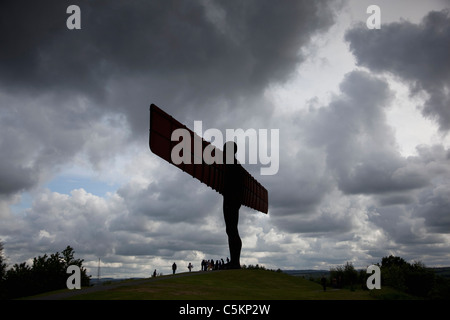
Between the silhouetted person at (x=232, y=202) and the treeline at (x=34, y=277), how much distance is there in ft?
61.6

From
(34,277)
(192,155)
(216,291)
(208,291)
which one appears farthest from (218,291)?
(34,277)

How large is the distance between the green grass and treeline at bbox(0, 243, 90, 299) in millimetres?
20158

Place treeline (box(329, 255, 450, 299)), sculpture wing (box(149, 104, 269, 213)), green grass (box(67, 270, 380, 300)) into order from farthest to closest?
treeline (box(329, 255, 450, 299)) < sculpture wing (box(149, 104, 269, 213)) < green grass (box(67, 270, 380, 300))

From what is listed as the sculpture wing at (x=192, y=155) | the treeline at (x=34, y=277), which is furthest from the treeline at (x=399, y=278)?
the treeline at (x=34, y=277)

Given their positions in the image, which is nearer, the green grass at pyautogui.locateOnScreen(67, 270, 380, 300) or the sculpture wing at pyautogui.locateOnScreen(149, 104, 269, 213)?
the green grass at pyautogui.locateOnScreen(67, 270, 380, 300)

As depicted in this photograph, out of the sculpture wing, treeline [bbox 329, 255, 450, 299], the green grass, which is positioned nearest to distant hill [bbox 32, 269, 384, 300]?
the green grass

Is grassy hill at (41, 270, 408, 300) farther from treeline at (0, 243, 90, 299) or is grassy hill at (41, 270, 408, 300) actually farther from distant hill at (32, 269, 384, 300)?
treeline at (0, 243, 90, 299)

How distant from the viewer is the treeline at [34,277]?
35.2 meters

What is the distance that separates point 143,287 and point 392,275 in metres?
21.1

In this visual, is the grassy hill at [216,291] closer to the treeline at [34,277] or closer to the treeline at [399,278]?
the treeline at [399,278]

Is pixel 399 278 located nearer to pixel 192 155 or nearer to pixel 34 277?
pixel 192 155

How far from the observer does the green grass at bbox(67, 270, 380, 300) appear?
52.4ft
